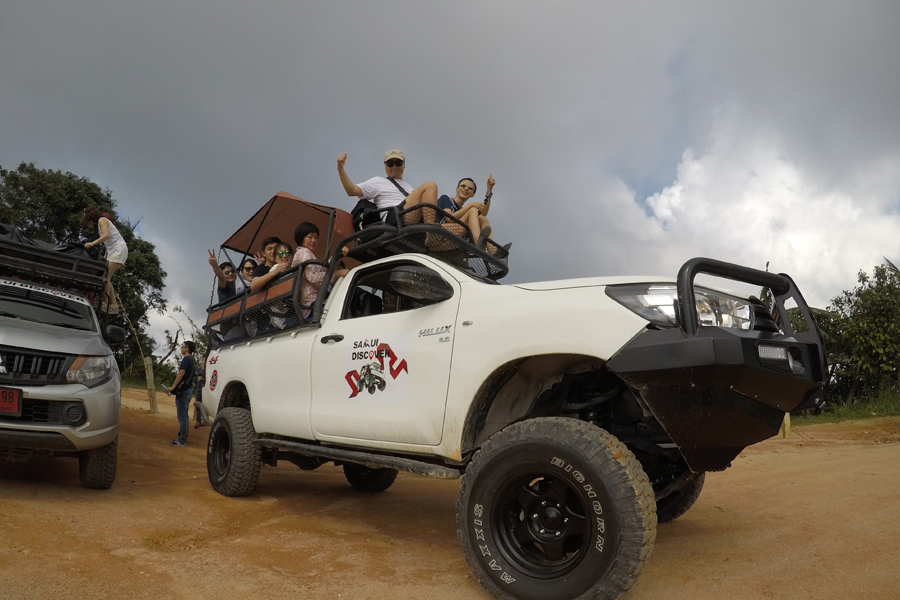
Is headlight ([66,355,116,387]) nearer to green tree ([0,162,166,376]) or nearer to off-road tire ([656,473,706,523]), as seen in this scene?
off-road tire ([656,473,706,523])

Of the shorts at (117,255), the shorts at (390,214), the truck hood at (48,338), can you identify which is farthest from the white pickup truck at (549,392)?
the shorts at (117,255)

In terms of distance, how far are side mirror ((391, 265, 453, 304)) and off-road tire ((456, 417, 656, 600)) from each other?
1.00 m

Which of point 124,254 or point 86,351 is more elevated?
point 124,254

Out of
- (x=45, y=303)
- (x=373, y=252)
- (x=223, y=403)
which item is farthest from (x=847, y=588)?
(x=45, y=303)

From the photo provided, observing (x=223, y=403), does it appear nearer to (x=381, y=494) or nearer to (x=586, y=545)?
(x=381, y=494)

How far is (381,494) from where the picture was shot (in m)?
6.43

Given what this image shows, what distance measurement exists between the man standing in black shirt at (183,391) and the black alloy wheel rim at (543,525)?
8.14 meters

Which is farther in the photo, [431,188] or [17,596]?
[431,188]

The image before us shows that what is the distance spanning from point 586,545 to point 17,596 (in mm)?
2618

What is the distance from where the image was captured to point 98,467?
5.30m

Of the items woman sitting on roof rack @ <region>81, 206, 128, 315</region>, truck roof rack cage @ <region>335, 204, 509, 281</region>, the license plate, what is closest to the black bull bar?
truck roof rack cage @ <region>335, 204, 509, 281</region>

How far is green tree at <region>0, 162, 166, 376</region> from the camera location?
21.9m

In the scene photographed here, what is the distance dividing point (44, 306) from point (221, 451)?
7.01 ft

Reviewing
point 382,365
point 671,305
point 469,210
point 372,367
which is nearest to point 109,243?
point 469,210
